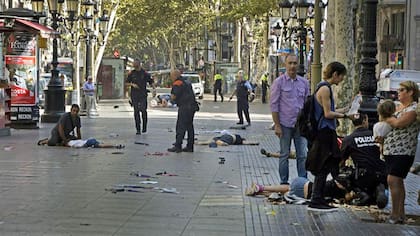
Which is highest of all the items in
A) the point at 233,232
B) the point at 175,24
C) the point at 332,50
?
the point at 175,24

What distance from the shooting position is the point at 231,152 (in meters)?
15.9

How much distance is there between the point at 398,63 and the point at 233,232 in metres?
42.1

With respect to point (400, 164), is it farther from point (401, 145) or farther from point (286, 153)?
point (286, 153)

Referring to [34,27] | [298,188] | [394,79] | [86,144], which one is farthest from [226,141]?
[394,79]

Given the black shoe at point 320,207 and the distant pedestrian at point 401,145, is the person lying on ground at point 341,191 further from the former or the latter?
the distant pedestrian at point 401,145

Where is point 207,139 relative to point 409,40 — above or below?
below

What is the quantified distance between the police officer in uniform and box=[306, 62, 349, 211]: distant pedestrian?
209 mm

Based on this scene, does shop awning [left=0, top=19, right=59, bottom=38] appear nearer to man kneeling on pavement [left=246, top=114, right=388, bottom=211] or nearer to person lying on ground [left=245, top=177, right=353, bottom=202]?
person lying on ground [left=245, top=177, right=353, bottom=202]

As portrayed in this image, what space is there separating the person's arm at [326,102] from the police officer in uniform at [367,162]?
1.22 ft

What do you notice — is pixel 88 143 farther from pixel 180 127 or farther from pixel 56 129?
pixel 180 127

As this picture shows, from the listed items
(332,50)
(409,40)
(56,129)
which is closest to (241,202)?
(56,129)

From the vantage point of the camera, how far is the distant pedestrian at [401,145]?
26.0ft

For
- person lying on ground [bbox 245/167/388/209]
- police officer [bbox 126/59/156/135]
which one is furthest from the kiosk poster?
person lying on ground [bbox 245/167/388/209]

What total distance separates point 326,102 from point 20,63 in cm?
1456
